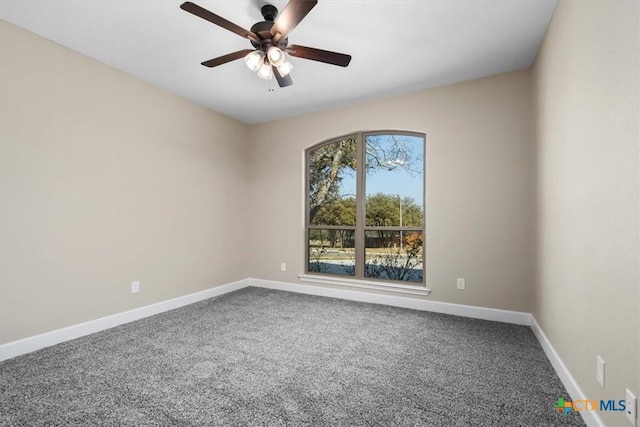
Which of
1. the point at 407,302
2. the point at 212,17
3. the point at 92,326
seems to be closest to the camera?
the point at 212,17

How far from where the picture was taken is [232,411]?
1676mm

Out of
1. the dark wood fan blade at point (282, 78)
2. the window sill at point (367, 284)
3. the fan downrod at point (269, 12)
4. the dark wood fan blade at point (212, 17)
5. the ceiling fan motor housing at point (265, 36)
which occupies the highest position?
the fan downrod at point (269, 12)

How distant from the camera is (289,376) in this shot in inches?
81.0

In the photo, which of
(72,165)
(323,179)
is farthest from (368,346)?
(72,165)

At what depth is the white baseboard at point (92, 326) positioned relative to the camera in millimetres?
2359

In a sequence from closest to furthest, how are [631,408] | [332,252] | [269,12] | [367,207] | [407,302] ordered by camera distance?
[631,408], [269,12], [407,302], [367,207], [332,252]

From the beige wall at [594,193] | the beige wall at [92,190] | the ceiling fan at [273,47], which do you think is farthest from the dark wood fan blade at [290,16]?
the beige wall at [92,190]

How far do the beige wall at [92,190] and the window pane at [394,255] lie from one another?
7.07 feet

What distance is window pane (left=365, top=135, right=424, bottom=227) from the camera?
3.76m

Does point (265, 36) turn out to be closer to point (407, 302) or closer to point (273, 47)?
point (273, 47)

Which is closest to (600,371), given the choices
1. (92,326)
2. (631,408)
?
(631,408)

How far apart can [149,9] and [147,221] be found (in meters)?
2.07

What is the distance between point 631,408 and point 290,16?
2458 mm

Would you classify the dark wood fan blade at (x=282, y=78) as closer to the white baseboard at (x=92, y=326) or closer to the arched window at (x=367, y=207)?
the arched window at (x=367, y=207)
